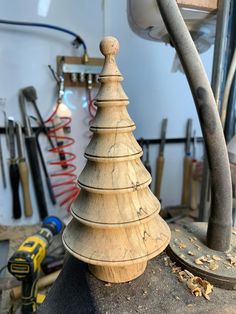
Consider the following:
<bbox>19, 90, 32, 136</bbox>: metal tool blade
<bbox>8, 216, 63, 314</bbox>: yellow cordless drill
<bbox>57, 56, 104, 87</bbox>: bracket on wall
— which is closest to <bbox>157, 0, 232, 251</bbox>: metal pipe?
<bbox>8, 216, 63, 314</bbox>: yellow cordless drill

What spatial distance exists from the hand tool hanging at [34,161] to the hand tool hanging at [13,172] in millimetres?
54

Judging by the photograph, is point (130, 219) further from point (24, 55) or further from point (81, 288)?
point (24, 55)

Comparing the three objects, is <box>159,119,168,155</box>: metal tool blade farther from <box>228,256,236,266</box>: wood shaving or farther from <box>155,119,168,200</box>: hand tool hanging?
<box>228,256,236,266</box>: wood shaving

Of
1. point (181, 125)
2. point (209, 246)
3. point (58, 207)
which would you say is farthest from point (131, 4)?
point (58, 207)

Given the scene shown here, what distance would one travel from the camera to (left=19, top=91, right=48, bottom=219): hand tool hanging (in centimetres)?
102

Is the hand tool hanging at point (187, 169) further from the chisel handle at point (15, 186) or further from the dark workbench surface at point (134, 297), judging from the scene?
the dark workbench surface at point (134, 297)

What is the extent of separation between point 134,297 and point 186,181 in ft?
3.34

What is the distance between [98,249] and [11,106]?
35.3 inches

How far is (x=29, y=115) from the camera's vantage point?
1.04m

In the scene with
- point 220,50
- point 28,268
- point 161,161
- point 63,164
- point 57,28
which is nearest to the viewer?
point 220,50

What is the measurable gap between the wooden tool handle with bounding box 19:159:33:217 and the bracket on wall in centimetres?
38

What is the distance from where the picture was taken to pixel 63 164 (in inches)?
43.5

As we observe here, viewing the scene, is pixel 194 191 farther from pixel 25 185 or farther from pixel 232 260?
pixel 232 260

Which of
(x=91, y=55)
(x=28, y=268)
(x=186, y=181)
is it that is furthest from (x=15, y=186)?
(x=186, y=181)
